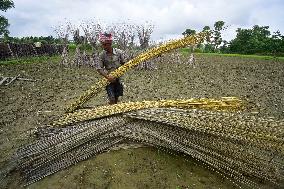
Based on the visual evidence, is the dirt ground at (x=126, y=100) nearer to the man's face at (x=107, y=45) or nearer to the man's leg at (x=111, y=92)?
the man's leg at (x=111, y=92)

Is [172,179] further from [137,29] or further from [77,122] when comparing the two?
[137,29]

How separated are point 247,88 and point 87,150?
24.8 feet

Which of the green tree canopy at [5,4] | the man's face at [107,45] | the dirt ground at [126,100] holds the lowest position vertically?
the dirt ground at [126,100]

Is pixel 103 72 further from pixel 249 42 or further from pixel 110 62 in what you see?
pixel 249 42

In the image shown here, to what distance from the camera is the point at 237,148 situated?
4.14m

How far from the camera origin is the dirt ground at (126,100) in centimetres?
409

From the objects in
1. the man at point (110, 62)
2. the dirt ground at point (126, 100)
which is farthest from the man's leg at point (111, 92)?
the dirt ground at point (126, 100)

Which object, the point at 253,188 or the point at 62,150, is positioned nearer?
the point at 253,188

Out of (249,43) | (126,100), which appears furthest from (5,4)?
(126,100)

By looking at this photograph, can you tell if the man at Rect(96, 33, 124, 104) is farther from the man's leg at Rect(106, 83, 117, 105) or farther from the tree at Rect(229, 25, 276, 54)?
the tree at Rect(229, 25, 276, 54)

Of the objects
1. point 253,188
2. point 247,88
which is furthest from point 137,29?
point 253,188

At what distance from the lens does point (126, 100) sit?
28.7 ft

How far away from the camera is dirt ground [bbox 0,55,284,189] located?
4.09 m

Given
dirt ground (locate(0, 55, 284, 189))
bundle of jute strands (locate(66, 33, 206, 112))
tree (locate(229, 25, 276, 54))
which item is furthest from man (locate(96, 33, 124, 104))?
tree (locate(229, 25, 276, 54))
